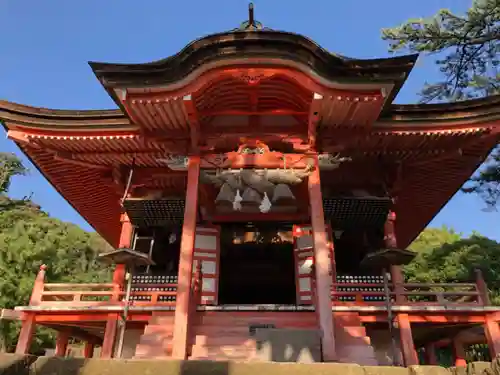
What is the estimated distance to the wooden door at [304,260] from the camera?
1084 centimetres

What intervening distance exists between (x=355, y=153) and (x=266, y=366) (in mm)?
7547

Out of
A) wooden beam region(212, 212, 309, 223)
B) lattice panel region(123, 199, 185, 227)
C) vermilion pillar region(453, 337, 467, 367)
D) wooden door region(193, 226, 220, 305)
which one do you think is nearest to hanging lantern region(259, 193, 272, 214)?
wooden door region(193, 226, 220, 305)

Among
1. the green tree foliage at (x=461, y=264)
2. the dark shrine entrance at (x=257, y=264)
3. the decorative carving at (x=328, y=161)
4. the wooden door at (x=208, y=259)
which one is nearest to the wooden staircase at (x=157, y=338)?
the wooden door at (x=208, y=259)

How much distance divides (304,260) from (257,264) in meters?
4.80

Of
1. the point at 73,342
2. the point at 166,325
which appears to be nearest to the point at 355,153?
the point at 166,325

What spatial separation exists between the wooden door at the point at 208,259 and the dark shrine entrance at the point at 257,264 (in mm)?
1659

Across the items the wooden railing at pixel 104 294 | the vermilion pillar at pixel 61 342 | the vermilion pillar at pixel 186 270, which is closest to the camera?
the vermilion pillar at pixel 186 270

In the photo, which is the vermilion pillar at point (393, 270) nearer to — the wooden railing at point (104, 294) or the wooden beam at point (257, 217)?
the wooden beam at point (257, 217)

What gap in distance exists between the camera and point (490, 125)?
369 inches

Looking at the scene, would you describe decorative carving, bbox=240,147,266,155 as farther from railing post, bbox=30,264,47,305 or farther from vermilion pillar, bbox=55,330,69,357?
vermilion pillar, bbox=55,330,69,357

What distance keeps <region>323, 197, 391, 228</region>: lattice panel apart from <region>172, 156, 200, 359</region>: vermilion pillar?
378cm

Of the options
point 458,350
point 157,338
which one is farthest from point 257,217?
point 458,350

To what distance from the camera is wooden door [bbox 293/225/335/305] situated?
10844 mm

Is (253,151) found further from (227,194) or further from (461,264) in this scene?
(461,264)
